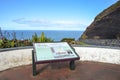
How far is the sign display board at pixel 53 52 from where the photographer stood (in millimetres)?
6281

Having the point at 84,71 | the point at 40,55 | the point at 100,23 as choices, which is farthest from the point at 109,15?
the point at 40,55

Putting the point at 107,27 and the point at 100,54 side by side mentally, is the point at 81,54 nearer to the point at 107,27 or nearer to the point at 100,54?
the point at 100,54

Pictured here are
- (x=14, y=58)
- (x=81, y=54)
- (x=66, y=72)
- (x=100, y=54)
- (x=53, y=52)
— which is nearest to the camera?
(x=53, y=52)

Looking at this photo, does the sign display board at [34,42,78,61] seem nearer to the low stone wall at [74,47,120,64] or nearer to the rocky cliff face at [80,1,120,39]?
the low stone wall at [74,47,120,64]

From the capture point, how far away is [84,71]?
7203 millimetres

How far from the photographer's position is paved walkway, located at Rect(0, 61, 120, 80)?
6395 mm

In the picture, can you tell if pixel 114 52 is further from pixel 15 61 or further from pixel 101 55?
pixel 15 61

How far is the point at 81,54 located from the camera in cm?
Result: 892

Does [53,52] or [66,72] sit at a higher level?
[53,52]

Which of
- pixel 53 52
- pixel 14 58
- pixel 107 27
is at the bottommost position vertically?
pixel 14 58

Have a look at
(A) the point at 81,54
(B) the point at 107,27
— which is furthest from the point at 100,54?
(B) the point at 107,27

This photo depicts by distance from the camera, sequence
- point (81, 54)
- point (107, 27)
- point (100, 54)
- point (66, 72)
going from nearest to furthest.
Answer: point (66, 72)
point (100, 54)
point (81, 54)
point (107, 27)

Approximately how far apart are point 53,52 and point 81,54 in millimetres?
2709

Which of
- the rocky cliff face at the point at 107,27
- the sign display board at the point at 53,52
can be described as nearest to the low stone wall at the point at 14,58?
the sign display board at the point at 53,52
